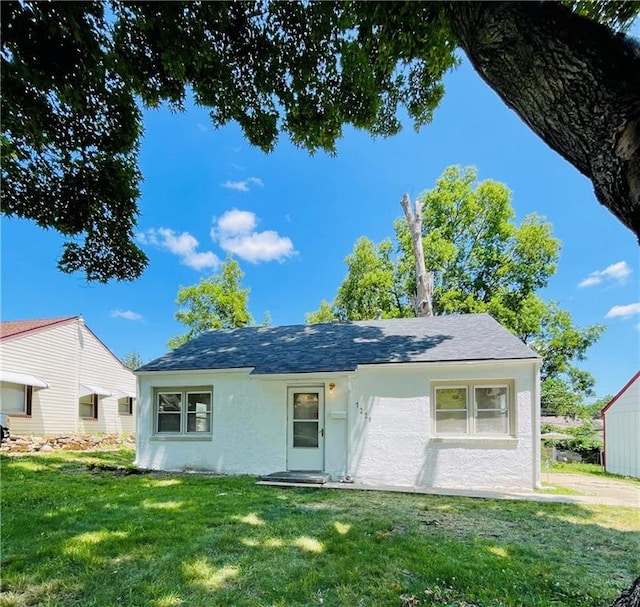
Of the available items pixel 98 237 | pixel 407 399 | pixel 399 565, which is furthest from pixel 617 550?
pixel 98 237

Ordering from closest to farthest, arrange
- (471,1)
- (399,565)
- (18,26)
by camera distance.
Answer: (471,1)
(18,26)
(399,565)

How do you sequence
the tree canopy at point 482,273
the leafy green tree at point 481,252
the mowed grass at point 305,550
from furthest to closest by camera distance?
the leafy green tree at point 481,252
the tree canopy at point 482,273
the mowed grass at point 305,550

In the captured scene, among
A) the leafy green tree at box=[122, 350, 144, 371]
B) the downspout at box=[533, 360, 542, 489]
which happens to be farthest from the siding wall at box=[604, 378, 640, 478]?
the leafy green tree at box=[122, 350, 144, 371]

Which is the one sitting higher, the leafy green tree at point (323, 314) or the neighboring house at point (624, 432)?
the leafy green tree at point (323, 314)

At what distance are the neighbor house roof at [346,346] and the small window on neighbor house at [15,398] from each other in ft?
27.1

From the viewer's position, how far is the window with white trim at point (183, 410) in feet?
36.2

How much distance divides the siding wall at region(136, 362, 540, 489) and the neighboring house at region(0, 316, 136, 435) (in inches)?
332

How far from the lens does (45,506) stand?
6340mm

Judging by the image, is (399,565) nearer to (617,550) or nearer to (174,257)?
(617,550)

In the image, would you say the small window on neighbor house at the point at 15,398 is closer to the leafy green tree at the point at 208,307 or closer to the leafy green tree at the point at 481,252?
the leafy green tree at the point at 208,307

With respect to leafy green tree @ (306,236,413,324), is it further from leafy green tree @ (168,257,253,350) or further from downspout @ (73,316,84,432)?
downspout @ (73,316,84,432)

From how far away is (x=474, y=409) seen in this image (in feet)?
30.1

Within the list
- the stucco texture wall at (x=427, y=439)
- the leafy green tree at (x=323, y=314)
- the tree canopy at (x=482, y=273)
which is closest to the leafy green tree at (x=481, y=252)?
the tree canopy at (x=482, y=273)

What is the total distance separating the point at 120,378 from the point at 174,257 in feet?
30.0
